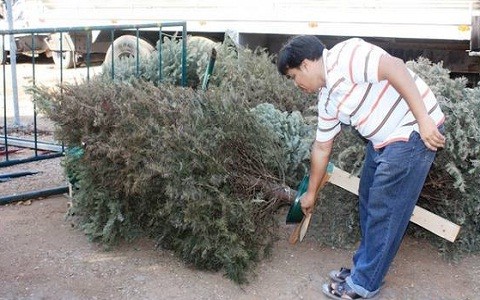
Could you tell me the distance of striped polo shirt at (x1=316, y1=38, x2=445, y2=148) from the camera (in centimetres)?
272

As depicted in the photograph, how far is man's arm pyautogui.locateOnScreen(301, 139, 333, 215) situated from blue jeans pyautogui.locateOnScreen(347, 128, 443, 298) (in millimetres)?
224

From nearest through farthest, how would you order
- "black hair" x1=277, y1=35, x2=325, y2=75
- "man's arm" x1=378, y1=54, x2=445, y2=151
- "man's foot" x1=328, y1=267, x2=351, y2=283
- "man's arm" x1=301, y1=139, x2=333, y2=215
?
"man's arm" x1=378, y1=54, x2=445, y2=151 → "black hair" x1=277, y1=35, x2=325, y2=75 → "man's arm" x1=301, y1=139, x2=333, y2=215 → "man's foot" x1=328, y1=267, x2=351, y2=283

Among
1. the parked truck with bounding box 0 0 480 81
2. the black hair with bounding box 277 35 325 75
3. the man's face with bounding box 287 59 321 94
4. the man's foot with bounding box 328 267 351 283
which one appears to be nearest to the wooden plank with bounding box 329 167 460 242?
the man's foot with bounding box 328 267 351 283

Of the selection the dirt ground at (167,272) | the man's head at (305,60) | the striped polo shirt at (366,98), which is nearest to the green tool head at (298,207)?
the dirt ground at (167,272)

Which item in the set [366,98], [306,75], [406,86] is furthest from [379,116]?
[306,75]

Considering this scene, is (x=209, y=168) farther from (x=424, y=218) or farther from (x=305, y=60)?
(x=424, y=218)

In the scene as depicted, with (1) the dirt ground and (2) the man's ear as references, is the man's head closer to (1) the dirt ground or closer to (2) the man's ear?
(2) the man's ear

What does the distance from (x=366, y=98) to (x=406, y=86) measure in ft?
0.70

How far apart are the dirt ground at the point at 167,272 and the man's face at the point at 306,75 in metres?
1.12

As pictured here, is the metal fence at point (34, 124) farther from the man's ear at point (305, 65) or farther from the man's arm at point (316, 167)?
the man's ear at point (305, 65)

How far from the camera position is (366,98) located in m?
2.79

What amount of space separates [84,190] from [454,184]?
7.05ft

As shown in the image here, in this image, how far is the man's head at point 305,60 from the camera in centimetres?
280

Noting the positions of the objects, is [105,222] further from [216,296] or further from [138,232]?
[216,296]
